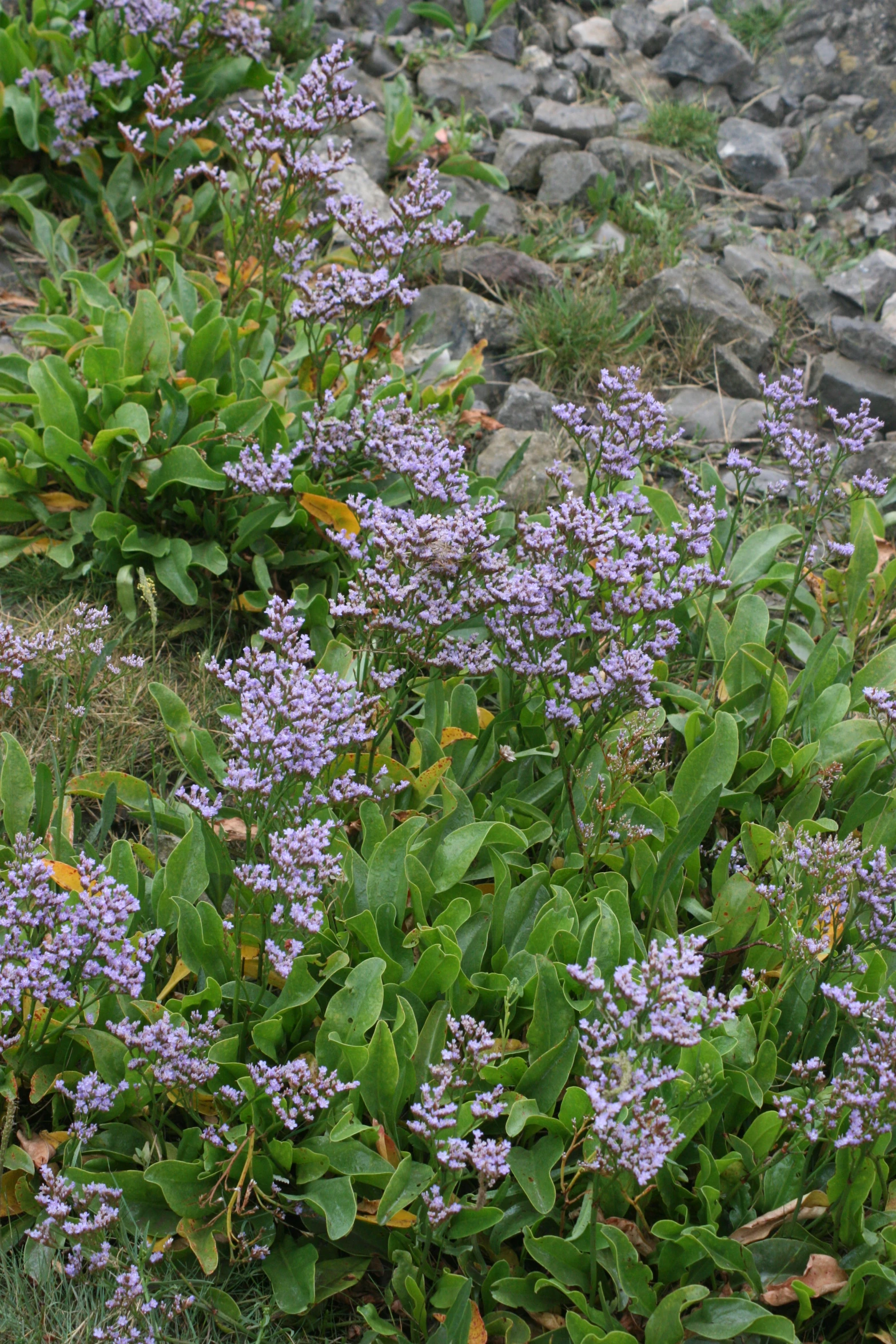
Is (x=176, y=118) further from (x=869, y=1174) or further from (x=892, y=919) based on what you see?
(x=869, y=1174)

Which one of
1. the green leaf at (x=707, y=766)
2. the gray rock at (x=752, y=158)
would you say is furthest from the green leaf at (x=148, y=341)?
the gray rock at (x=752, y=158)

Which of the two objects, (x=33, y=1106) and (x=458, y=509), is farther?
(x=458, y=509)

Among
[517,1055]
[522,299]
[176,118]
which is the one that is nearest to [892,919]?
[517,1055]

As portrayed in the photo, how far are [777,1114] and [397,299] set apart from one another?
2.92 metres

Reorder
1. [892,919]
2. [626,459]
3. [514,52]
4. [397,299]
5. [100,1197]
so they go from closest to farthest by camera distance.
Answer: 1. [100,1197]
2. [892,919]
3. [626,459]
4. [397,299]
5. [514,52]

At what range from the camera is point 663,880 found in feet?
10.3

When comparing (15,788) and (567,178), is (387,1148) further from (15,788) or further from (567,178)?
(567,178)

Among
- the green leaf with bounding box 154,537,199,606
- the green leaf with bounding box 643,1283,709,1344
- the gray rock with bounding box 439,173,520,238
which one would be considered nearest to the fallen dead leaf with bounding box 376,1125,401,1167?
the green leaf with bounding box 643,1283,709,1344

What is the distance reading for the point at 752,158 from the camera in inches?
287

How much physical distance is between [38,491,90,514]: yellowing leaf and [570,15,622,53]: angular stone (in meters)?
5.56

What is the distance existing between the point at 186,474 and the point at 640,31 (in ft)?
19.2

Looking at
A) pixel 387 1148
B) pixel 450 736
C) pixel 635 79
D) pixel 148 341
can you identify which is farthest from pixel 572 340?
pixel 387 1148

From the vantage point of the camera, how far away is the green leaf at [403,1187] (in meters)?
2.54

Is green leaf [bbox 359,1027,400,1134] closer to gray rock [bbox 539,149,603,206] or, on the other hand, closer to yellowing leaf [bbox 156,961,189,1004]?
yellowing leaf [bbox 156,961,189,1004]
